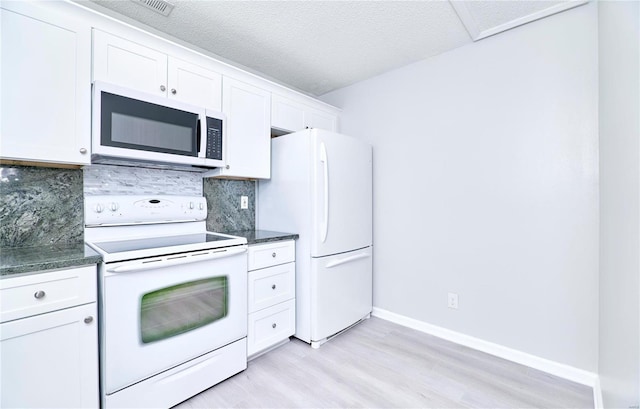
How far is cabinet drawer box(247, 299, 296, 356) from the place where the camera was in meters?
2.04

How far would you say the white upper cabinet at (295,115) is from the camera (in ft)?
8.30

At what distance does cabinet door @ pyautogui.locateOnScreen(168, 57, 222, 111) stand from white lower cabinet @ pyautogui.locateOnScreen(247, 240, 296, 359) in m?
1.11

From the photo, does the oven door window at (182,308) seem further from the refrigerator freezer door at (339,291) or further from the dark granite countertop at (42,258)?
the refrigerator freezer door at (339,291)

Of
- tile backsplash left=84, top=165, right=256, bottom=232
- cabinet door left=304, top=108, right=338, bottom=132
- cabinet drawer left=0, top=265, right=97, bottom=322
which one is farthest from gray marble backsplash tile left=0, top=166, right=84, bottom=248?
cabinet door left=304, top=108, right=338, bottom=132

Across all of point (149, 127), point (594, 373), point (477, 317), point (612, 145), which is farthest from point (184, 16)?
point (594, 373)

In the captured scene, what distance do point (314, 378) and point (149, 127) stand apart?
1.93m

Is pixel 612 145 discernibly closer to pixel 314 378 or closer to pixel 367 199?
pixel 367 199

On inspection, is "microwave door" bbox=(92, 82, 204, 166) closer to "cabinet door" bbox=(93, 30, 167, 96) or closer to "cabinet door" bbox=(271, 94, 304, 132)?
"cabinet door" bbox=(93, 30, 167, 96)

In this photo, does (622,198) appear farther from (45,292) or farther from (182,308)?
(45,292)

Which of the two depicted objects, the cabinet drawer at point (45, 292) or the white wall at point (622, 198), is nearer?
the white wall at point (622, 198)

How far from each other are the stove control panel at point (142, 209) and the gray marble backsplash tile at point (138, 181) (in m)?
0.08

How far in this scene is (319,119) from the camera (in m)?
2.94

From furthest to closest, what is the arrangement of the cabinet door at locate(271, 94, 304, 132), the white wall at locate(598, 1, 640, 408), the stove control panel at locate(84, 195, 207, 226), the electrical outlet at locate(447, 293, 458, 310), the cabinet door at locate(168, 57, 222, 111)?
the cabinet door at locate(271, 94, 304, 132)
the electrical outlet at locate(447, 293, 458, 310)
the cabinet door at locate(168, 57, 222, 111)
the stove control panel at locate(84, 195, 207, 226)
the white wall at locate(598, 1, 640, 408)

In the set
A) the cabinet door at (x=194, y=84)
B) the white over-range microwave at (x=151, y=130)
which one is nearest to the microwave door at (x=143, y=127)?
the white over-range microwave at (x=151, y=130)
